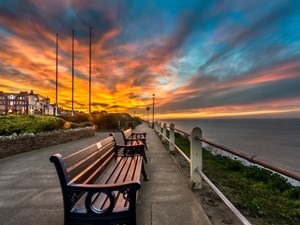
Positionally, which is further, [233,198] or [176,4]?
[176,4]

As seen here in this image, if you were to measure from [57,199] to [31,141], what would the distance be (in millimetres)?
7316

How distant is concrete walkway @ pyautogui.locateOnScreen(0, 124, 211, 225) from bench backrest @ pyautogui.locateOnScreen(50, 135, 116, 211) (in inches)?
32.5

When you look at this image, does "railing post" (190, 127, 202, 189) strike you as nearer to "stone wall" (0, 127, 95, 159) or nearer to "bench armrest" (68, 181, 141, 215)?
"bench armrest" (68, 181, 141, 215)

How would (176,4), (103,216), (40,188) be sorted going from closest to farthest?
(103,216), (40,188), (176,4)

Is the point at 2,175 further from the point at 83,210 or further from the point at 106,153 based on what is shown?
the point at 83,210

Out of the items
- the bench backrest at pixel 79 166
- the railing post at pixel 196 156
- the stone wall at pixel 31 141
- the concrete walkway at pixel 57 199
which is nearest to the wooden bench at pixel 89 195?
the bench backrest at pixel 79 166

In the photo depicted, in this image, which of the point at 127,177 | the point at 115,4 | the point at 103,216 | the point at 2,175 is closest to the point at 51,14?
the point at 115,4

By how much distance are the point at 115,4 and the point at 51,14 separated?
6423 millimetres

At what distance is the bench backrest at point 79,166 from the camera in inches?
99.0

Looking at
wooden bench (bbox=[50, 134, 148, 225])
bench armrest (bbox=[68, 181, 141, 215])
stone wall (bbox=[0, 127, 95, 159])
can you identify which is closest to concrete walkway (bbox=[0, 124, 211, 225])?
wooden bench (bbox=[50, 134, 148, 225])

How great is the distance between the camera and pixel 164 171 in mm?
6438

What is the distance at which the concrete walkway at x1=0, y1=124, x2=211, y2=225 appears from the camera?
11.1 ft

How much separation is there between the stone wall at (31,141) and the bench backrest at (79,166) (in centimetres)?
622

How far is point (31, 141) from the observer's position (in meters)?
10.6
